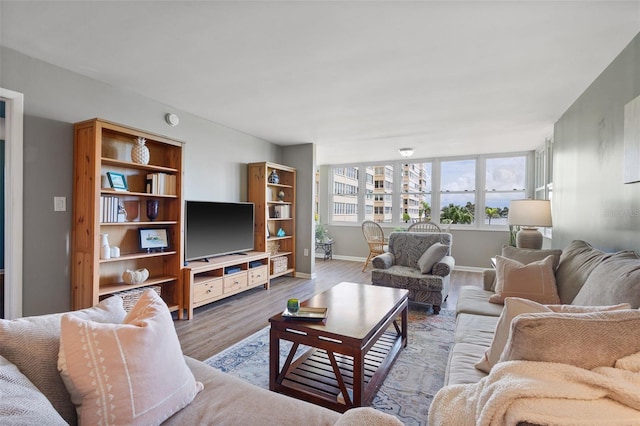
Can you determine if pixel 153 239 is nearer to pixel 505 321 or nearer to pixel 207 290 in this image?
pixel 207 290

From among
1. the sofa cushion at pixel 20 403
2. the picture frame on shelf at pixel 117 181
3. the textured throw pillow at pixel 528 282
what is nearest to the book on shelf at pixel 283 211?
the picture frame on shelf at pixel 117 181

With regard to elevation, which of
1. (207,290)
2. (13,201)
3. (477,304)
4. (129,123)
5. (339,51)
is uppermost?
(339,51)

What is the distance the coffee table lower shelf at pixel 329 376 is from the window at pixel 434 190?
4.53 m

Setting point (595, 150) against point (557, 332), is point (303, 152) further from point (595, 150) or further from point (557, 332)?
point (557, 332)

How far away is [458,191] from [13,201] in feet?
21.6

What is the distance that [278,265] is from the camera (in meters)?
5.00

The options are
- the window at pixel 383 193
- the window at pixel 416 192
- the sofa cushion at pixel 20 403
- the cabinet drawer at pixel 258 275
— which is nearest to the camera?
the sofa cushion at pixel 20 403

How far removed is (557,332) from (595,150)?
250cm

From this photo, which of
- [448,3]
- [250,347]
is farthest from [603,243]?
[250,347]

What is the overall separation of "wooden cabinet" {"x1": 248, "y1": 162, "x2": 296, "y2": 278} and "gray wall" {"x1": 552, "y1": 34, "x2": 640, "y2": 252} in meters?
3.68

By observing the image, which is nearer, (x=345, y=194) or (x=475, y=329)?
(x=475, y=329)

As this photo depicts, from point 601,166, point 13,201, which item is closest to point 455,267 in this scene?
point 601,166

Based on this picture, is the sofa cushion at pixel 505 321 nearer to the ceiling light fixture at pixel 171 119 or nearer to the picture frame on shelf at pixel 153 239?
the picture frame on shelf at pixel 153 239

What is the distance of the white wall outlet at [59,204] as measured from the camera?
2.55 meters
